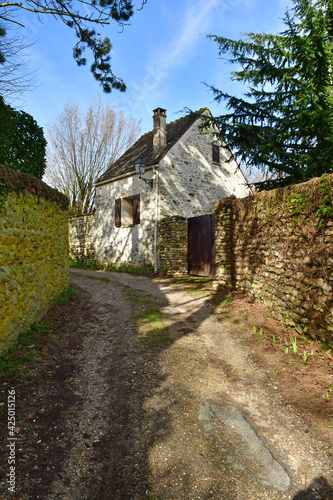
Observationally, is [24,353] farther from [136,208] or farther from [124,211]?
[124,211]

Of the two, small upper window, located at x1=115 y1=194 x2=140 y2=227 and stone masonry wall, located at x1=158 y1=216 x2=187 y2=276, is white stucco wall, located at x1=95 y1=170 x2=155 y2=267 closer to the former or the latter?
small upper window, located at x1=115 y1=194 x2=140 y2=227

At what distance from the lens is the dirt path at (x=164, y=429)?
6.85ft

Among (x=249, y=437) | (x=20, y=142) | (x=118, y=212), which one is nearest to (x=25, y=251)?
(x=20, y=142)

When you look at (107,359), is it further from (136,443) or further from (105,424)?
(136,443)

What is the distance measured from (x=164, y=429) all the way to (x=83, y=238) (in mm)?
14949

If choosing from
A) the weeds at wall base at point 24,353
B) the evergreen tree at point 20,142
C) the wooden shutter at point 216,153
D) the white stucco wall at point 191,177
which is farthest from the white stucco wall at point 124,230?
the weeds at wall base at point 24,353

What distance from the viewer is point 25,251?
4102mm

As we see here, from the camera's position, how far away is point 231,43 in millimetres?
7402

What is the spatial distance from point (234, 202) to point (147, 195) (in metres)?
6.01

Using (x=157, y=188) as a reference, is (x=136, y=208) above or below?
below

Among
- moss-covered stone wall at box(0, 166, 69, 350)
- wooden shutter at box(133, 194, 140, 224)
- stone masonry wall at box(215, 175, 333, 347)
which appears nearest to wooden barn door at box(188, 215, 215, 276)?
wooden shutter at box(133, 194, 140, 224)

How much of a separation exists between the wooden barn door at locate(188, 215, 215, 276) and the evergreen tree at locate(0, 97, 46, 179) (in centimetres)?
679

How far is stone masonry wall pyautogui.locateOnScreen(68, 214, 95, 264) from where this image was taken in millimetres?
15992

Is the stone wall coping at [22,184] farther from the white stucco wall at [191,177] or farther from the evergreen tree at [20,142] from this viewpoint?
the white stucco wall at [191,177]
